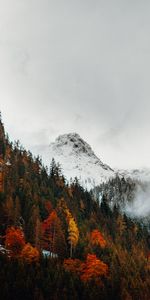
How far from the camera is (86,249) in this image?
106 meters

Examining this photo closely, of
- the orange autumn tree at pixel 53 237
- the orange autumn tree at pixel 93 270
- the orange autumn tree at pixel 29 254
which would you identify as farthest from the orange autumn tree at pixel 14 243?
the orange autumn tree at pixel 93 270

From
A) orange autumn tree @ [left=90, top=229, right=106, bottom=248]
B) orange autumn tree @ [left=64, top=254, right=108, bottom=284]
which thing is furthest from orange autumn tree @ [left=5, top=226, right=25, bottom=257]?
orange autumn tree @ [left=90, top=229, right=106, bottom=248]

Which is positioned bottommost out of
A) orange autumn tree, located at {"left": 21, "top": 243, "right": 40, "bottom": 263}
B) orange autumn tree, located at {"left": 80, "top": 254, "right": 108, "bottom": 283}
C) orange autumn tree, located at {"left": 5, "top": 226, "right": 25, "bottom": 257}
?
orange autumn tree, located at {"left": 80, "top": 254, "right": 108, "bottom": 283}

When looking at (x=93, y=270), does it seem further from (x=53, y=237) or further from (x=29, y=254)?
(x=53, y=237)

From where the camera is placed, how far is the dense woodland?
76.8 m

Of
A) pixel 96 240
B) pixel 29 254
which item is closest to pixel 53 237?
pixel 29 254

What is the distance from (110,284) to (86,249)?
20584 millimetres

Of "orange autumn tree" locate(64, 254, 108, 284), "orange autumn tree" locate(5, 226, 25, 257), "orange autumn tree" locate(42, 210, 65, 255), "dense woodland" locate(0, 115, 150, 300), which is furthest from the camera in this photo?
"orange autumn tree" locate(42, 210, 65, 255)

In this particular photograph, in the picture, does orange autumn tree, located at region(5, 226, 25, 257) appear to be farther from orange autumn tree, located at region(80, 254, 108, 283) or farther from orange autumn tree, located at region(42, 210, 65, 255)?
orange autumn tree, located at region(80, 254, 108, 283)

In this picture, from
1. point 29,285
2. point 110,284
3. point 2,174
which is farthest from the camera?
point 2,174

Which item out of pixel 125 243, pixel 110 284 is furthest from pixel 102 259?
pixel 125 243

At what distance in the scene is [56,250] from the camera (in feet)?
338

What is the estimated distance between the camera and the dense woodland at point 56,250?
7675cm

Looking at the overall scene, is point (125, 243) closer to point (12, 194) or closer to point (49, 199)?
point (49, 199)
